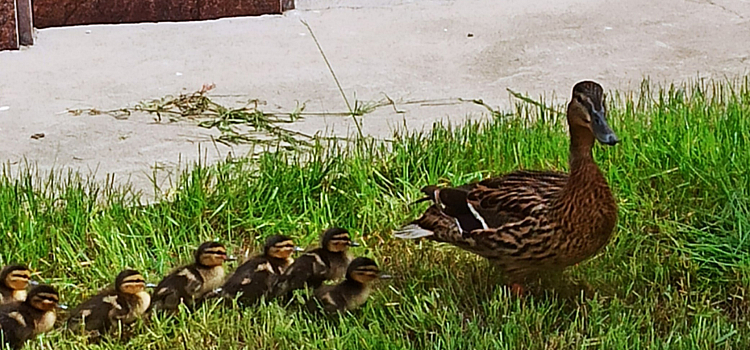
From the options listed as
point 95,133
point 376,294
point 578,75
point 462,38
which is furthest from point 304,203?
point 462,38

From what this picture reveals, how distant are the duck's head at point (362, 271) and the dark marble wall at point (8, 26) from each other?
9.64 ft

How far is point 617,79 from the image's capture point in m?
5.32

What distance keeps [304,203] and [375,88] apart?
5.07ft

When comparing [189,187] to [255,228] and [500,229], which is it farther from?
[500,229]

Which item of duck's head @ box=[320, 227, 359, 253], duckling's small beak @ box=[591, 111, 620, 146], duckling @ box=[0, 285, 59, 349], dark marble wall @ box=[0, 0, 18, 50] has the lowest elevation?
duckling @ box=[0, 285, 59, 349]

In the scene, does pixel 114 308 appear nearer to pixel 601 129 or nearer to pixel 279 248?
pixel 279 248

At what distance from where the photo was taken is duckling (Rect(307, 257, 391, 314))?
10.4 ft

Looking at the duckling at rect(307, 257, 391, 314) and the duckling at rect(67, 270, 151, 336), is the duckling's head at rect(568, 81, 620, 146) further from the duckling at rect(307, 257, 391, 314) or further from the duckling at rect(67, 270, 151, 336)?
the duckling at rect(67, 270, 151, 336)

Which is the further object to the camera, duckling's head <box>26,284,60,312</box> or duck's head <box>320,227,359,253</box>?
duck's head <box>320,227,359,253</box>

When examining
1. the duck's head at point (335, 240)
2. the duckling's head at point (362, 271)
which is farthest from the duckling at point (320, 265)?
the duckling's head at point (362, 271)

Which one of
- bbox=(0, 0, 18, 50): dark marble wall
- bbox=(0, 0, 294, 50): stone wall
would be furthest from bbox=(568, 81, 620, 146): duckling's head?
bbox=(0, 0, 294, 50): stone wall

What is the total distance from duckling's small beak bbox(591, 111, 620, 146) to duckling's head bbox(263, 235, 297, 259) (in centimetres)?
89

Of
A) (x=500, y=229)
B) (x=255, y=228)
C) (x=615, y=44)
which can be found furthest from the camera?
(x=615, y=44)

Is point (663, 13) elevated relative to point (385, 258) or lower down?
elevated
